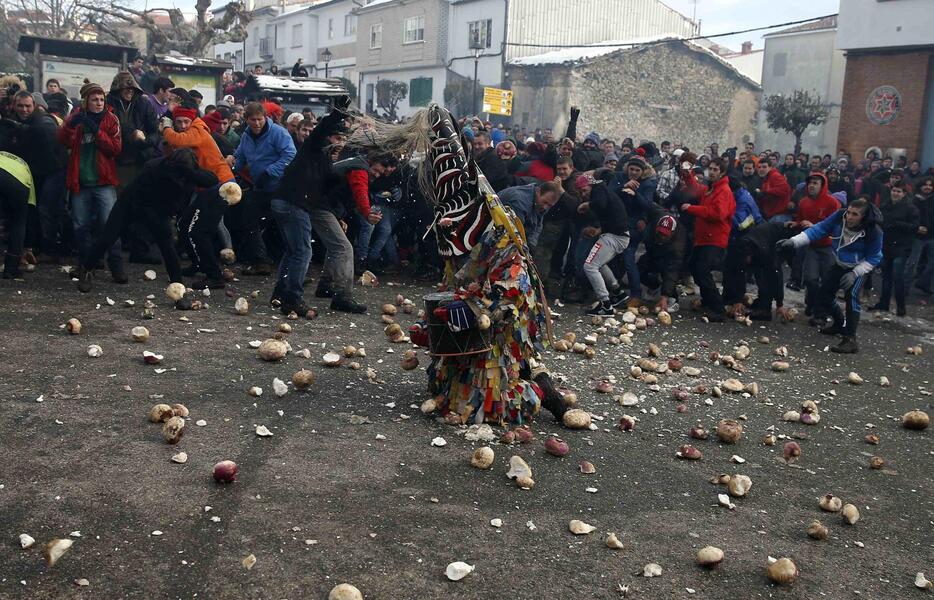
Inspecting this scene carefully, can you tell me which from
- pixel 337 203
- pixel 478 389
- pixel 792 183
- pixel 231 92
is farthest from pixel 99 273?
pixel 792 183

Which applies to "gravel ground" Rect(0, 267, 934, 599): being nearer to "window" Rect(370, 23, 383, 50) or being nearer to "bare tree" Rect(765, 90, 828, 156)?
"bare tree" Rect(765, 90, 828, 156)

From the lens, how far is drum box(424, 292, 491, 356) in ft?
19.0

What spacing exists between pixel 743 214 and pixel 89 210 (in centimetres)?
786

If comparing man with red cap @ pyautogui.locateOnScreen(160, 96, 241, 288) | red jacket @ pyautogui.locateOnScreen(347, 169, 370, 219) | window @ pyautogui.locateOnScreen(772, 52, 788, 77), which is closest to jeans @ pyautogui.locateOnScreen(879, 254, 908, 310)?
red jacket @ pyautogui.locateOnScreen(347, 169, 370, 219)

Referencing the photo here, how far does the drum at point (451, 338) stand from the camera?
228 inches

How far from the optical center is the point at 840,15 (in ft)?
89.1

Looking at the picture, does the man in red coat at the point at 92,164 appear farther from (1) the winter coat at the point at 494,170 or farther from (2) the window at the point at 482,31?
(2) the window at the point at 482,31

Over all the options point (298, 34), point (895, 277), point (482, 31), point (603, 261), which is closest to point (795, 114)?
point (895, 277)

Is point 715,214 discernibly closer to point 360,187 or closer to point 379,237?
point 379,237

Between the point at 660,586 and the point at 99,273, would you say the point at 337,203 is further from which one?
the point at 660,586

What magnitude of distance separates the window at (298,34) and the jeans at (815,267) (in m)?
46.8

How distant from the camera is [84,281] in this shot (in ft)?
29.5

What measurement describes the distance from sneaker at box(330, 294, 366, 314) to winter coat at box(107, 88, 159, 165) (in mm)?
3001

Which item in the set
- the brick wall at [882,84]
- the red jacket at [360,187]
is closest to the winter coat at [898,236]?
the red jacket at [360,187]
